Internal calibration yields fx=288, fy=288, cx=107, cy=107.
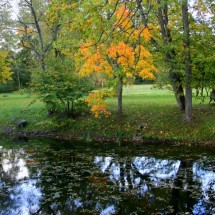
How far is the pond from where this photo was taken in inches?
306

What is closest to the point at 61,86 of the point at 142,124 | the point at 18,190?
the point at 142,124

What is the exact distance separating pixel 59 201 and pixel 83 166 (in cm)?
356

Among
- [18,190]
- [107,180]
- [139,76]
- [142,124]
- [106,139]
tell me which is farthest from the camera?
[139,76]

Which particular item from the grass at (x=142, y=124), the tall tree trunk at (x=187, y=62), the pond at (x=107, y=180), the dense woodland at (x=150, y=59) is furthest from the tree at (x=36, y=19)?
the tall tree trunk at (x=187, y=62)

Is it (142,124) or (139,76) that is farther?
(139,76)

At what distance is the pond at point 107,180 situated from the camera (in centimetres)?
778

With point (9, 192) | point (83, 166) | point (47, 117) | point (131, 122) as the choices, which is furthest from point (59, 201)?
point (47, 117)

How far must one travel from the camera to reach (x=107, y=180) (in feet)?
32.8

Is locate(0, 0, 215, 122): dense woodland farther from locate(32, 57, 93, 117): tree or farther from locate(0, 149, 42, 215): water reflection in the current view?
locate(0, 149, 42, 215): water reflection

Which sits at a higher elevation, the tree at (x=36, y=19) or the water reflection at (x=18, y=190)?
the tree at (x=36, y=19)

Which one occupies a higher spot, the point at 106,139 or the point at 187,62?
the point at 187,62

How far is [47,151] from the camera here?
48.6 ft

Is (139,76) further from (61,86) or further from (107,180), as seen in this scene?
(107,180)

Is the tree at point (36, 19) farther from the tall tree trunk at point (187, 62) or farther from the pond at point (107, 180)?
the tall tree trunk at point (187, 62)
